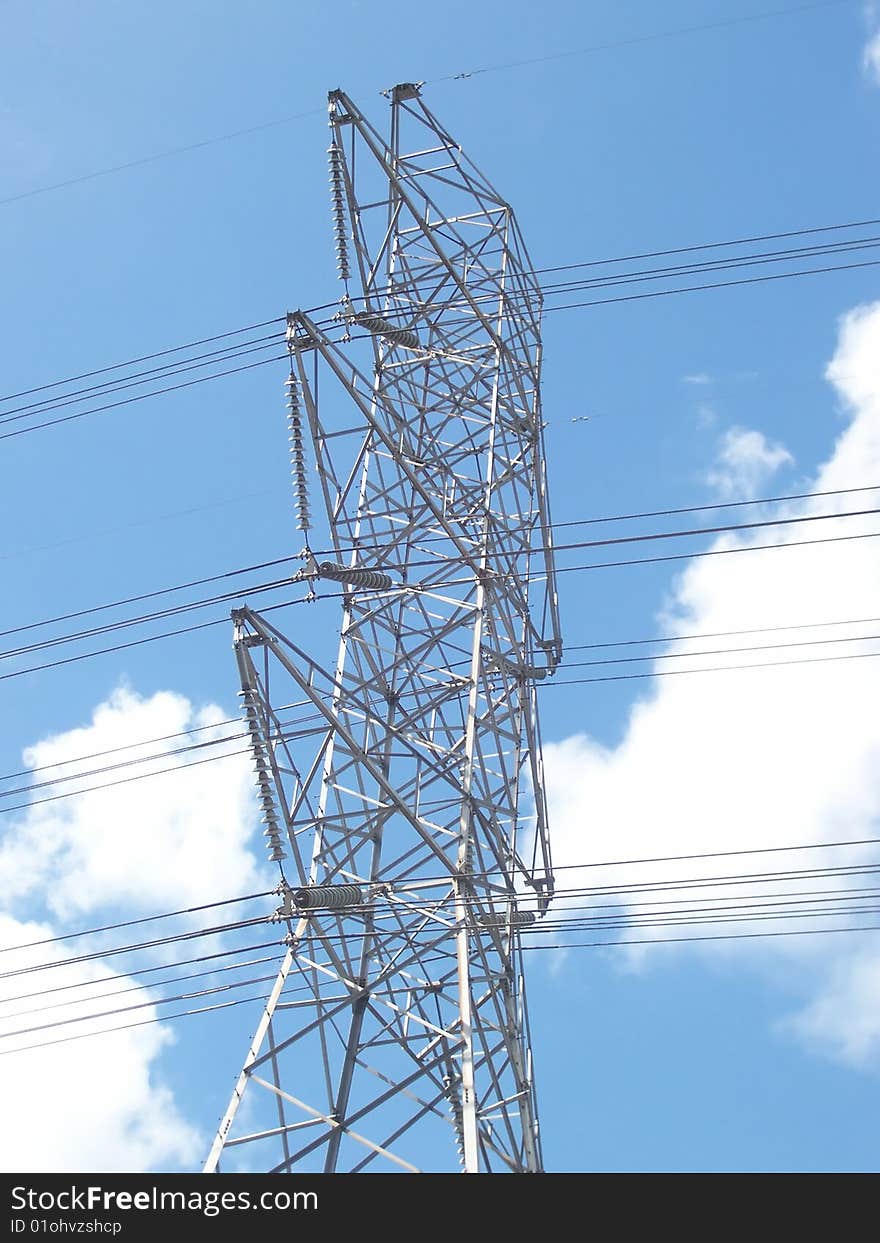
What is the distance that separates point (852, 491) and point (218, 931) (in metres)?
8.60

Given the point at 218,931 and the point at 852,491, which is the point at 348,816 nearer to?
the point at 218,931

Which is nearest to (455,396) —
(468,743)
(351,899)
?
(468,743)

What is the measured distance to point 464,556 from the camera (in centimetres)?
2025

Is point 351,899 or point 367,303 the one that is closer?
point 351,899

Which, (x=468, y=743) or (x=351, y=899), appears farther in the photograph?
(x=468, y=743)

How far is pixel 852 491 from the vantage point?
15.6 metres
